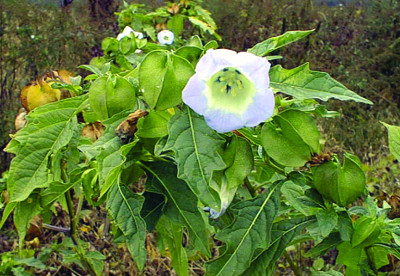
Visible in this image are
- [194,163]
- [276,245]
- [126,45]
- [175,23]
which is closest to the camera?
[194,163]

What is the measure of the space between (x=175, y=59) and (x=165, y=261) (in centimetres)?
220

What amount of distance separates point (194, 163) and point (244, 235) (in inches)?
6.9

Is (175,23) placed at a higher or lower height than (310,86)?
lower

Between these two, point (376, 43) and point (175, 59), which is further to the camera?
point (376, 43)

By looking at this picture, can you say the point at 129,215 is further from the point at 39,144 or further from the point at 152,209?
the point at 39,144

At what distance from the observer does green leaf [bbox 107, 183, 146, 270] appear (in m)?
0.70

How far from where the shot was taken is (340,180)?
73 cm

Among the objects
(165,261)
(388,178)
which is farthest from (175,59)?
(388,178)

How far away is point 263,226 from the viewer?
0.75 meters

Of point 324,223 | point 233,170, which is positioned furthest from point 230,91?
point 324,223

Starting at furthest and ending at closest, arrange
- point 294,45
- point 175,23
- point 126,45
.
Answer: point 294,45 < point 175,23 < point 126,45

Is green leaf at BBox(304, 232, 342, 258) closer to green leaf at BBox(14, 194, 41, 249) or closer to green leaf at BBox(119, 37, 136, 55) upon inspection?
→ green leaf at BBox(14, 194, 41, 249)

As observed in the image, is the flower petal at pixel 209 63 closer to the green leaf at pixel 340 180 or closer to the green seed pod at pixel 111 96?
the green seed pod at pixel 111 96

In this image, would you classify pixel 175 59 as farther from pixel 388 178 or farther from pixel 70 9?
pixel 70 9
